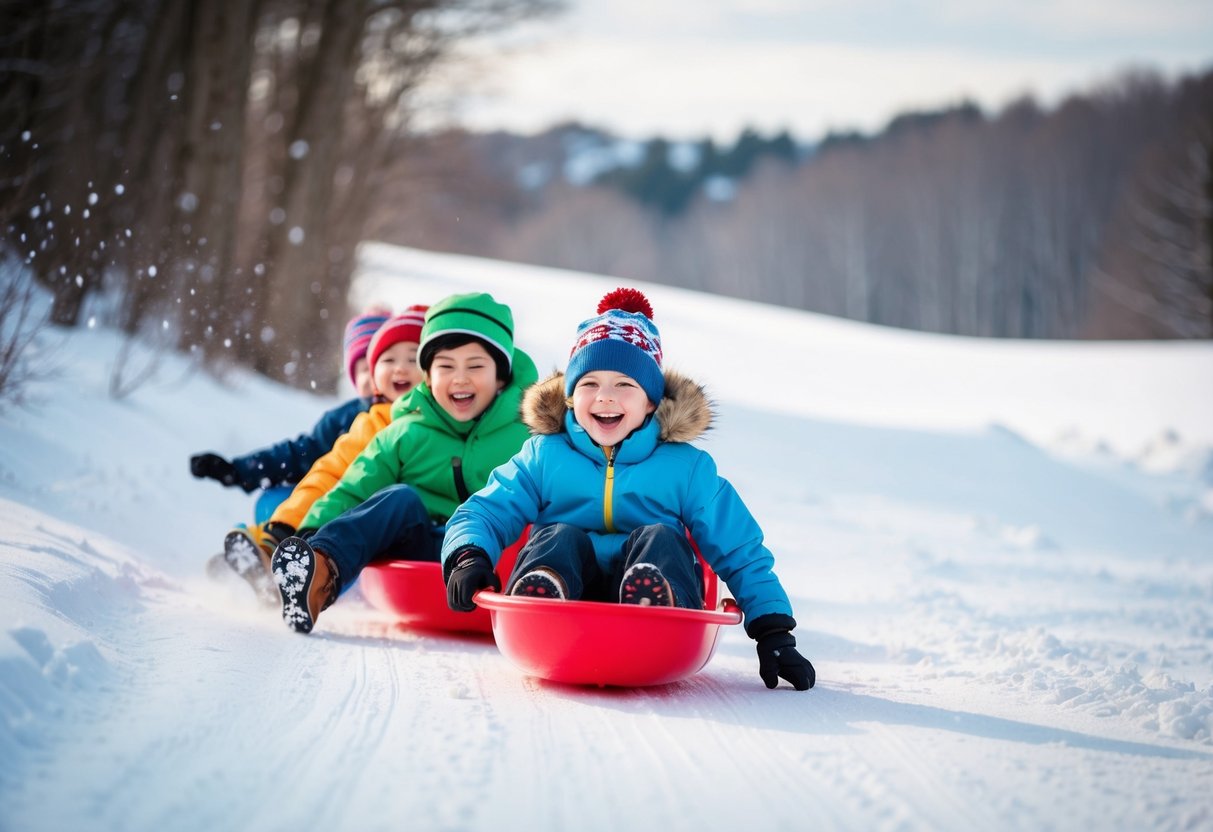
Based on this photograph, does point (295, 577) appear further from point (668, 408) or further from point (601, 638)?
point (668, 408)

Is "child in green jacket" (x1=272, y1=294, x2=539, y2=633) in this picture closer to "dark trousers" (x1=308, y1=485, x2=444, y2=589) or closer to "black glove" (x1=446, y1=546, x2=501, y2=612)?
"dark trousers" (x1=308, y1=485, x2=444, y2=589)

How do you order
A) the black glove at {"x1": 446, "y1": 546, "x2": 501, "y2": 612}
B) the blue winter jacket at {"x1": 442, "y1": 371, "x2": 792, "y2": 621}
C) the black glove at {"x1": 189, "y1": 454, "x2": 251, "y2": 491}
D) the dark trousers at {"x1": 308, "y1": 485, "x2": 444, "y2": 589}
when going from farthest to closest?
the black glove at {"x1": 189, "y1": 454, "x2": 251, "y2": 491} → the dark trousers at {"x1": 308, "y1": 485, "x2": 444, "y2": 589} → the blue winter jacket at {"x1": 442, "y1": 371, "x2": 792, "y2": 621} → the black glove at {"x1": 446, "y1": 546, "x2": 501, "y2": 612}

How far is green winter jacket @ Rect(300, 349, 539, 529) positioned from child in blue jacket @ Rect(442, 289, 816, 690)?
57 cm

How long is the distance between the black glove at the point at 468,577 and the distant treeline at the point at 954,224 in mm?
A: 19499

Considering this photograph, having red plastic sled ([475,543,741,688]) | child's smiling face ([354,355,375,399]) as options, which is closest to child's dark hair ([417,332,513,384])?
child's smiling face ([354,355,375,399])

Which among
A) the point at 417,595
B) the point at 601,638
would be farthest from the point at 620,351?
the point at 417,595

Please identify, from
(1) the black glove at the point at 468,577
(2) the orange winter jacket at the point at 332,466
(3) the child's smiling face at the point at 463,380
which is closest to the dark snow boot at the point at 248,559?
(2) the orange winter jacket at the point at 332,466

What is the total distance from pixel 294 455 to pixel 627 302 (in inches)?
67.2

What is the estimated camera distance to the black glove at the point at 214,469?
4.09 meters

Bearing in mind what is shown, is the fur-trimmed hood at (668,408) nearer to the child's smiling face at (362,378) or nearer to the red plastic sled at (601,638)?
the red plastic sled at (601,638)

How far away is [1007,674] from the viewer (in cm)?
318

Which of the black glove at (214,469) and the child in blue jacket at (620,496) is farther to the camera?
the black glove at (214,469)

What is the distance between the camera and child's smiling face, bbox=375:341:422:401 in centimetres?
439

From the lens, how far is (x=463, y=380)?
3756 mm
